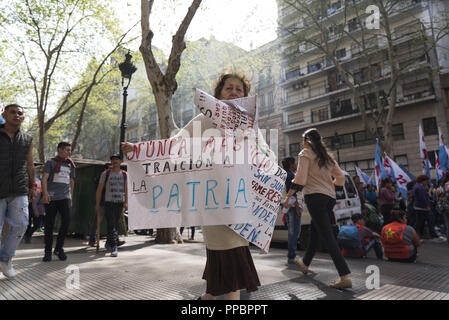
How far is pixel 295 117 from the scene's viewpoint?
34.2m

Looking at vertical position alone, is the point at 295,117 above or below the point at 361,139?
above

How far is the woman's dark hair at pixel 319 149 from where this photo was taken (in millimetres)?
3998

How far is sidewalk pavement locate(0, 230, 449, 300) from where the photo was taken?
319cm

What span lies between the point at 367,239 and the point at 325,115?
1072 inches

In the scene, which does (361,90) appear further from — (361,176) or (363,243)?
(363,243)

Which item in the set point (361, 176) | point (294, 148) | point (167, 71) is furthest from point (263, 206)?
point (294, 148)

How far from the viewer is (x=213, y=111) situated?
8.00 ft

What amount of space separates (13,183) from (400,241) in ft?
19.3

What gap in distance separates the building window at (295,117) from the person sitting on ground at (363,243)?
28301 millimetres

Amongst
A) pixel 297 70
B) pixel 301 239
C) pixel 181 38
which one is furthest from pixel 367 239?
pixel 297 70

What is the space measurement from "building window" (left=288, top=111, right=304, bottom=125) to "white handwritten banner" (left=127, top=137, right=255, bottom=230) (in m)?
32.0

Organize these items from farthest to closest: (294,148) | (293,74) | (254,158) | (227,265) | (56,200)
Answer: (293,74) < (294,148) < (56,200) < (254,158) < (227,265)

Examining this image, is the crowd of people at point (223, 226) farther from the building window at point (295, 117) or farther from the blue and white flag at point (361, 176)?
the building window at point (295, 117)

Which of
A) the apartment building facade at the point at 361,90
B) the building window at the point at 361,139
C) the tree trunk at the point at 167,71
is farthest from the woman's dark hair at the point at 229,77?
the building window at the point at 361,139
